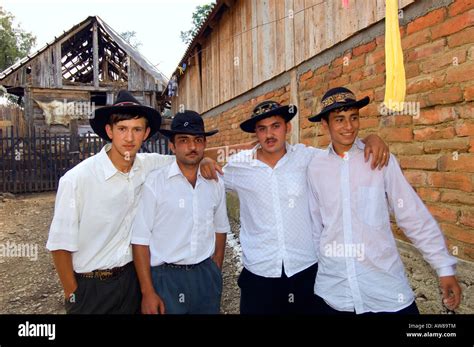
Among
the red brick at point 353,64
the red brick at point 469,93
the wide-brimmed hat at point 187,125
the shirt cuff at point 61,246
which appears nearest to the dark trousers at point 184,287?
the shirt cuff at point 61,246

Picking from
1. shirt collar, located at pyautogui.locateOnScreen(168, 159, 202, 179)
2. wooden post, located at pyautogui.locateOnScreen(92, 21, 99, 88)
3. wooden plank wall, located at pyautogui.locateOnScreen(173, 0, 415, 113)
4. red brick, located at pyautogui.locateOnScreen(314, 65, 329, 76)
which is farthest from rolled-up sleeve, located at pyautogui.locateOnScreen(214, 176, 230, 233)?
wooden post, located at pyautogui.locateOnScreen(92, 21, 99, 88)

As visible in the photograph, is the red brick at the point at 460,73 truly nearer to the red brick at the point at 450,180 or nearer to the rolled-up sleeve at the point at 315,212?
the red brick at the point at 450,180

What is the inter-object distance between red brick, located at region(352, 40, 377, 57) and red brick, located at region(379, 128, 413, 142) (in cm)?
85

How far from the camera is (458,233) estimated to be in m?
2.65

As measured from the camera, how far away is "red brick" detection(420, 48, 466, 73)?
2551 mm

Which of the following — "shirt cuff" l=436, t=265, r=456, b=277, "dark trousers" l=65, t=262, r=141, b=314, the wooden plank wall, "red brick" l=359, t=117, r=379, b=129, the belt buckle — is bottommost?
"dark trousers" l=65, t=262, r=141, b=314

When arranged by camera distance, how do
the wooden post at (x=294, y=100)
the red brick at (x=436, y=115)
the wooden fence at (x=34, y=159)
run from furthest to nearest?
1. the wooden fence at (x=34, y=159)
2. the wooden post at (x=294, y=100)
3. the red brick at (x=436, y=115)

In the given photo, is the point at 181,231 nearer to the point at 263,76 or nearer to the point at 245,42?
the point at 263,76

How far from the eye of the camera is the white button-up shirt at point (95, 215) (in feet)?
6.79

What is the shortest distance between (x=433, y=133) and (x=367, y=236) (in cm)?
135

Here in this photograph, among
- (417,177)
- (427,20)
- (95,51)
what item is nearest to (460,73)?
(427,20)

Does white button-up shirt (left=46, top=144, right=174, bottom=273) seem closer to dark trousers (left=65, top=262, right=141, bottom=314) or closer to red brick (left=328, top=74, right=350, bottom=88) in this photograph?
dark trousers (left=65, top=262, right=141, bottom=314)

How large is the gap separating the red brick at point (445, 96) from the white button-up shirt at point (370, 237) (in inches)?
40.3

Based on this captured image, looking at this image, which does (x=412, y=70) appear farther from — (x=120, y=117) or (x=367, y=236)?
(x=120, y=117)
